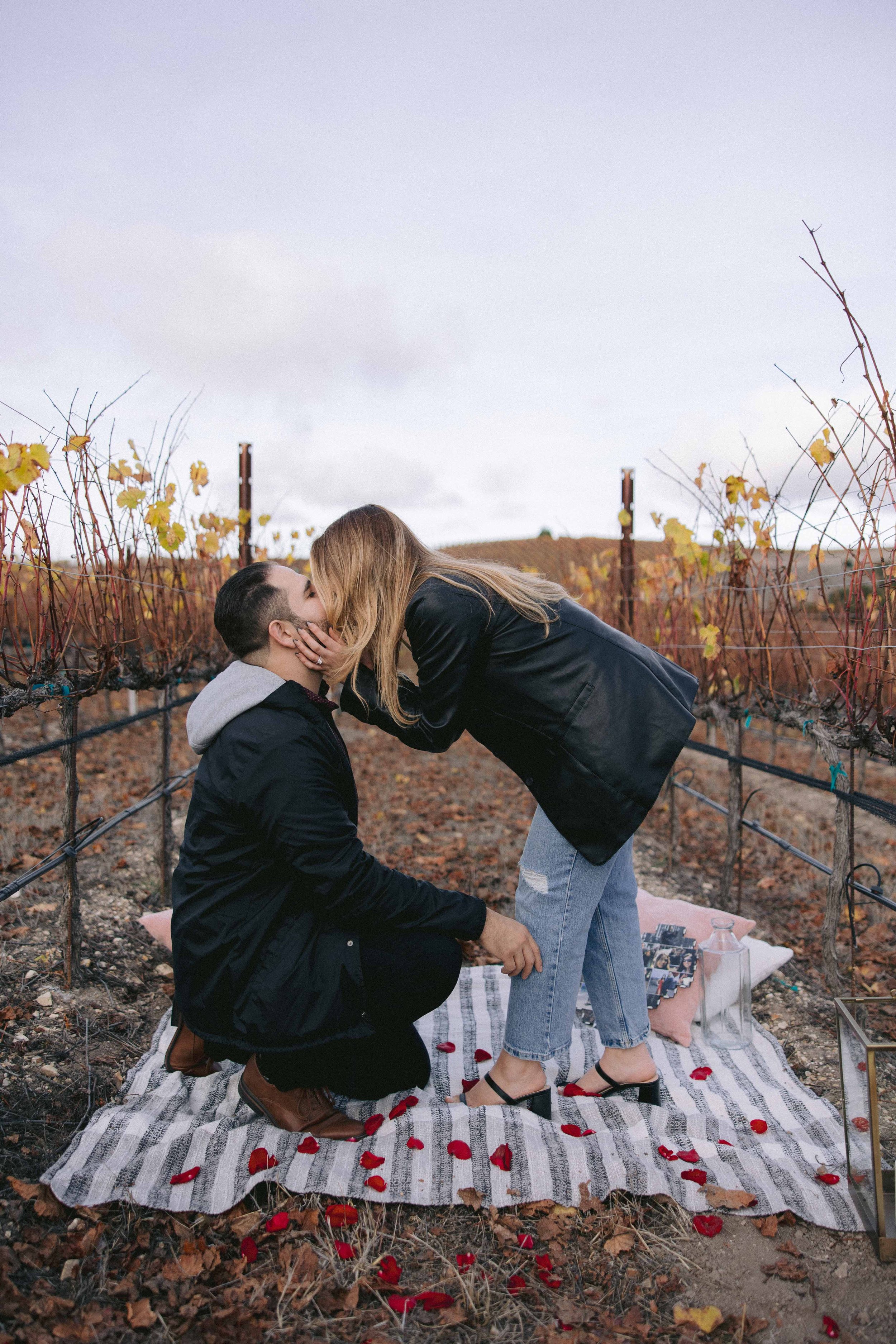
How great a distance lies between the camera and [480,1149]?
2.17 metres

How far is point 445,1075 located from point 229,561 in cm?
402

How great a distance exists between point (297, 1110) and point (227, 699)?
110 centimetres

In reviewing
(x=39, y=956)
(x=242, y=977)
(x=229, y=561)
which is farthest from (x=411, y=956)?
(x=229, y=561)

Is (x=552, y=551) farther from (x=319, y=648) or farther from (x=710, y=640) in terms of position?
(x=319, y=648)

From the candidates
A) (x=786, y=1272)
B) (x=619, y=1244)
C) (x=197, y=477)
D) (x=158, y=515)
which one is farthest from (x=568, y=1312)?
(x=197, y=477)

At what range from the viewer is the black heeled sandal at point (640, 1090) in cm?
244

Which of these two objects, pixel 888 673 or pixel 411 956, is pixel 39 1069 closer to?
pixel 411 956

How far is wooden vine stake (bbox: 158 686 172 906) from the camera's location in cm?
410

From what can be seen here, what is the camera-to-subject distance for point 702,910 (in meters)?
3.39

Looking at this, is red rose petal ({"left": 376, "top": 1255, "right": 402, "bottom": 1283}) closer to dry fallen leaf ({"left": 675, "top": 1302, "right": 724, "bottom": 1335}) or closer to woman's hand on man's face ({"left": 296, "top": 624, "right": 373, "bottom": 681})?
dry fallen leaf ({"left": 675, "top": 1302, "right": 724, "bottom": 1335})

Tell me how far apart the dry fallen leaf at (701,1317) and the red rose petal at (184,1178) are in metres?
1.13

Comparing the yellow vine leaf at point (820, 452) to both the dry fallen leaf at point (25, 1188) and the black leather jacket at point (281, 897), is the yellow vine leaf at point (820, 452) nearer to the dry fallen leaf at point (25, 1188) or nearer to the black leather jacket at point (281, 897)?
the black leather jacket at point (281, 897)

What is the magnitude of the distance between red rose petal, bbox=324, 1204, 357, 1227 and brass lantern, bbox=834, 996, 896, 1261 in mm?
1160

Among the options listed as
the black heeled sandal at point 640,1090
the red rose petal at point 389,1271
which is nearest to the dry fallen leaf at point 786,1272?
the black heeled sandal at point 640,1090
